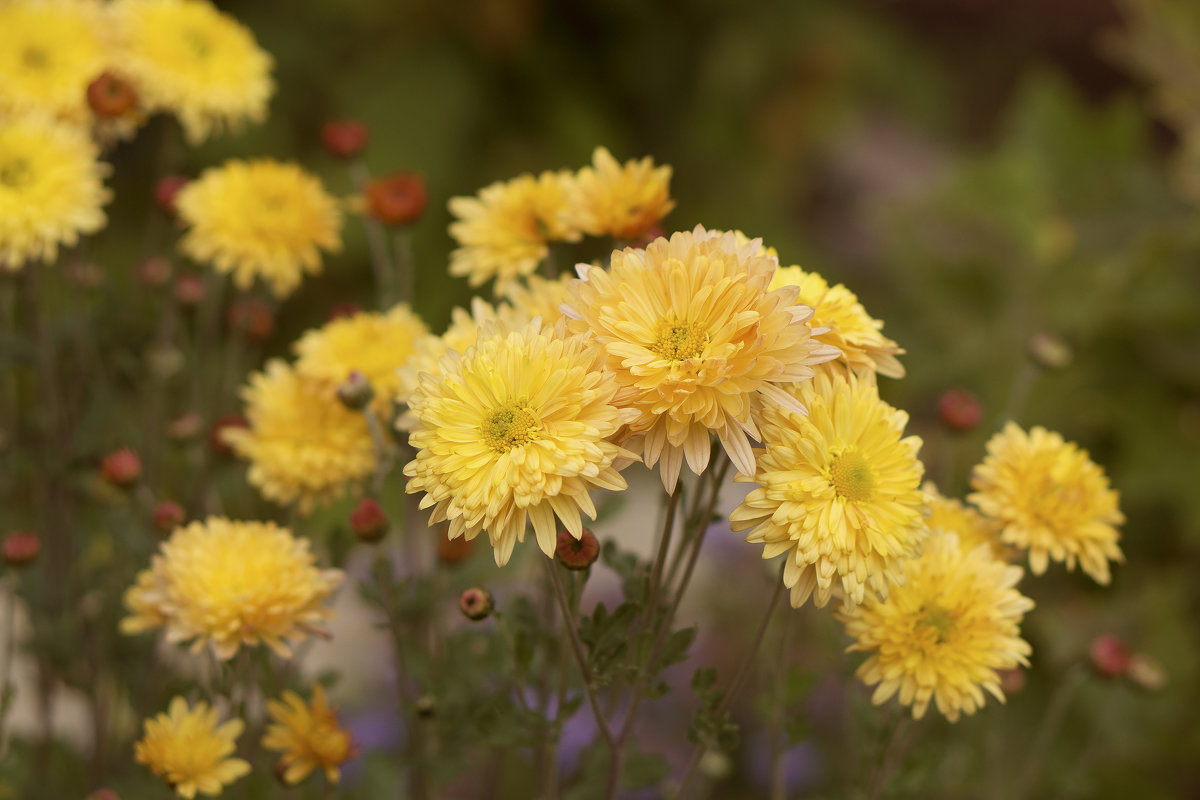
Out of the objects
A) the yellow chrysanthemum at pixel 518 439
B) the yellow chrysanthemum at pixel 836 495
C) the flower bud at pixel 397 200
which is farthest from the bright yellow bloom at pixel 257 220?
the yellow chrysanthemum at pixel 836 495

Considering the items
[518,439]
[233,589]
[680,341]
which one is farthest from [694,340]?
[233,589]

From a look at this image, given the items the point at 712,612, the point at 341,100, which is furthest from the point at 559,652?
the point at 341,100

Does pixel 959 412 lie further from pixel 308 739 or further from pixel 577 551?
pixel 308 739

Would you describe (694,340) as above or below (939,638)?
above

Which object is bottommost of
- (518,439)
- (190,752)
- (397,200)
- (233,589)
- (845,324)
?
(190,752)

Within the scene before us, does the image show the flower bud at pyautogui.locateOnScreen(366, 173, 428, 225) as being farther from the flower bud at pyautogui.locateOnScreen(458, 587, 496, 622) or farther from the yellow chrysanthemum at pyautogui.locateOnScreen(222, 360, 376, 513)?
the flower bud at pyautogui.locateOnScreen(458, 587, 496, 622)

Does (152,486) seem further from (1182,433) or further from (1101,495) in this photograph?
(1182,433)

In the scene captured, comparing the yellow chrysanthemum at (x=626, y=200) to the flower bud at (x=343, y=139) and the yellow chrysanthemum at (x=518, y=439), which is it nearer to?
the yellow chrysanthemum at (x=518, y=439)
